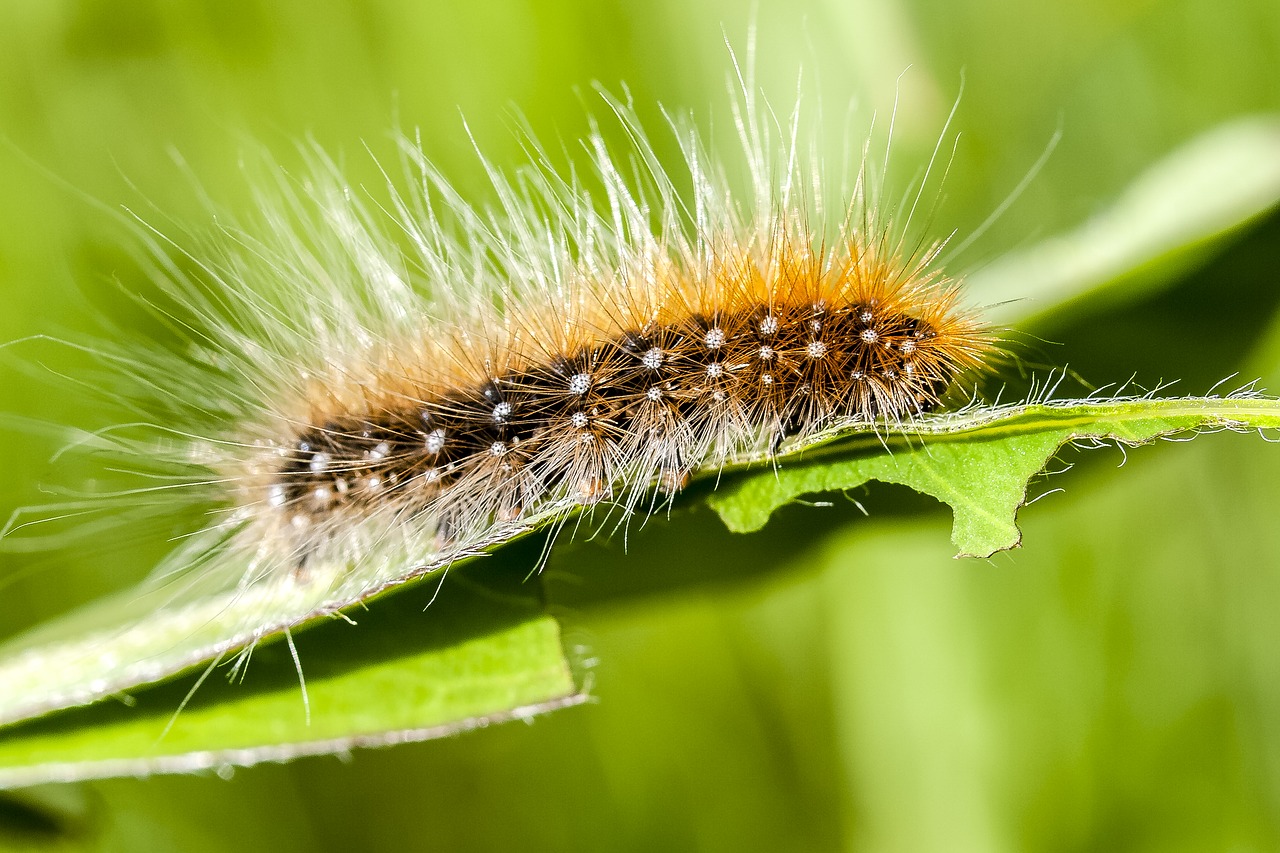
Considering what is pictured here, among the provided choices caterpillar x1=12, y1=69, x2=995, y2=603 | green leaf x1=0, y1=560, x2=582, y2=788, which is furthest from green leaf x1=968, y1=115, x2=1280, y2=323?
green leaf x1=0, y1=560, x2=582, y2=788

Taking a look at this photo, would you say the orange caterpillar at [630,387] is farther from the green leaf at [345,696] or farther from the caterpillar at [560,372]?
the green leaf at [345,696]

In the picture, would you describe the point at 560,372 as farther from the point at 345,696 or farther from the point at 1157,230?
the point at 1157,230

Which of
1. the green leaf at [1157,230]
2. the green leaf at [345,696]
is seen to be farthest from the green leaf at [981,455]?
the green leaf at [345,696]

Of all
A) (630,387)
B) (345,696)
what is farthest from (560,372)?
(345,696)

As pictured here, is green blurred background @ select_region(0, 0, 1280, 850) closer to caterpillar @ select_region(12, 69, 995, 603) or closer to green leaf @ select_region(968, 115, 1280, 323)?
green leaf @ select_region(968, 115, 1280, 323)

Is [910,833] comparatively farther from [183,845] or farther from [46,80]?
[46,80]

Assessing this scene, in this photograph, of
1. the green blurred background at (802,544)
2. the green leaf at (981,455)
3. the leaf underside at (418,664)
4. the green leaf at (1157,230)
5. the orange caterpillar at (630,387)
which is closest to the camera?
the green leaf at (981,455)

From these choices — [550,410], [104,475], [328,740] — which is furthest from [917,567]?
[104,475]
